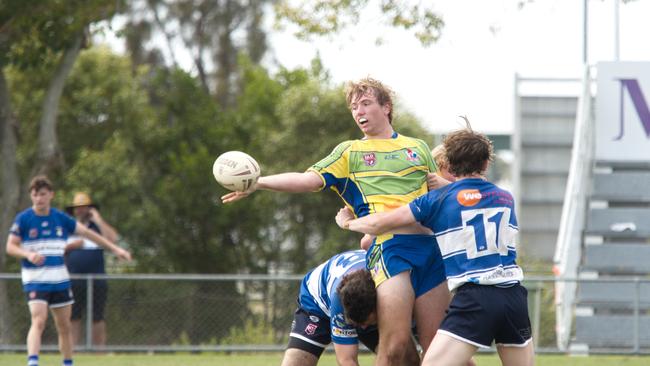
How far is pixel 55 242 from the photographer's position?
437 inches

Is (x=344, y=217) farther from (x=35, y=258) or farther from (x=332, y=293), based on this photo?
(x=35, y=258)

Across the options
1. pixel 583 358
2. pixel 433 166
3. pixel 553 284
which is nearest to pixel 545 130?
pixel 553 284

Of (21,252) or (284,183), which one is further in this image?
(21,252)

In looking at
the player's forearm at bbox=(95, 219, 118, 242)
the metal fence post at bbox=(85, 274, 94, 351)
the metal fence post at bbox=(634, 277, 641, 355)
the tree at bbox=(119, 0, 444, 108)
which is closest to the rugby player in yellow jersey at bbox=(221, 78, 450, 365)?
the metal fence post at bbox=(85, 274, 94, 351)

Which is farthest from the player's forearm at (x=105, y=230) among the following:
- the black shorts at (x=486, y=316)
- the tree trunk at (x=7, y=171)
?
the black shorts at (x=486, y=316)

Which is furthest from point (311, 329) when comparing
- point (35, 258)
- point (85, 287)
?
point (85, 287)

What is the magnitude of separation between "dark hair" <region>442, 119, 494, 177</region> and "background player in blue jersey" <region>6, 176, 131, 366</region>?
5.38m

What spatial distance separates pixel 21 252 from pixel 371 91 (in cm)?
499

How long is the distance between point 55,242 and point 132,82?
14853 millimetres

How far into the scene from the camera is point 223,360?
13234 millimetres

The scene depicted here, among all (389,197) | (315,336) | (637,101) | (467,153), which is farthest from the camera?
(637,101)

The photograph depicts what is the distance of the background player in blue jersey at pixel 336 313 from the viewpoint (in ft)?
22.0

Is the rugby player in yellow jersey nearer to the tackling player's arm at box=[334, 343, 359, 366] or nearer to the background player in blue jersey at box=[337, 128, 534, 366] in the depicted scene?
the tackling player's arm at box=[334, 343, 359, 366]

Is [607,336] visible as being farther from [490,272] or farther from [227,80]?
[227,80]
